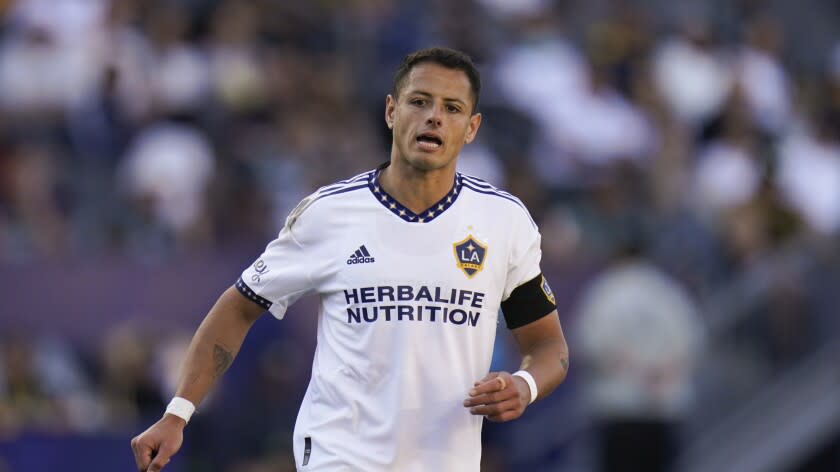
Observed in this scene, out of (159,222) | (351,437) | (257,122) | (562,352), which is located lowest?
(351,437)

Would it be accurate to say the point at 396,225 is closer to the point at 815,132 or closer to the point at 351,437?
the point at 351,437

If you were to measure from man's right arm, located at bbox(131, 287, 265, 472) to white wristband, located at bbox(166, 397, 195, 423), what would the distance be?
16 millimetres

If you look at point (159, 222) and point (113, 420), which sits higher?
point (159, 222)

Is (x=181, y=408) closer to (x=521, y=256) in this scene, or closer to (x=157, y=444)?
(x=157, y=444)

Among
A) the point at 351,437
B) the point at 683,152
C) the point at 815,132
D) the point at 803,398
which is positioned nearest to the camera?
the point at 351,437

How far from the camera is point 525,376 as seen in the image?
5.66 meters

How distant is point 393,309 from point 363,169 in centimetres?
759

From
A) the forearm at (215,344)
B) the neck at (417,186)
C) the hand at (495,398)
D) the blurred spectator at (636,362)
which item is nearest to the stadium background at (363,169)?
the blurred spectator at (636,362)

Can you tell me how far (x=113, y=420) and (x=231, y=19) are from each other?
445 centimetres

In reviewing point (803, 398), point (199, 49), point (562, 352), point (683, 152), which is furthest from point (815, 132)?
point (562, 352)

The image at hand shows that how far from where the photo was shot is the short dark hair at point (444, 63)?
5746mm

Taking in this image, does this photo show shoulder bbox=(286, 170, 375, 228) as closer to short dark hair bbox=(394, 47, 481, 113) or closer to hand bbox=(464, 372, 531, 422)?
short dark hair bbox=(394, 47, 481, 113)

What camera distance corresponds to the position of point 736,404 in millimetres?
13891

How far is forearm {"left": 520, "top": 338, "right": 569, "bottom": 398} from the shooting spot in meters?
5.79
